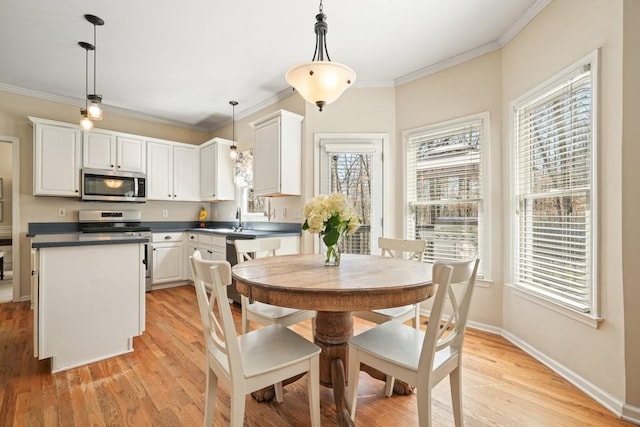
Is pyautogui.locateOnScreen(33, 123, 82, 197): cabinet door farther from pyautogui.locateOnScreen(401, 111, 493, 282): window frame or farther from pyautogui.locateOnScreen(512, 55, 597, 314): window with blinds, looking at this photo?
pyautogui.locateOnScreen(512, 55, 597, 314): window with blinds

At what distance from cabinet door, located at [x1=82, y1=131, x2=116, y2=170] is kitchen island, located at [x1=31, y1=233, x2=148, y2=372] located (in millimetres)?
1952

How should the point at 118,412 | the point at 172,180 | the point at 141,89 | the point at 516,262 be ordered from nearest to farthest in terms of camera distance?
the point at 118,412
the point at 516,262
the point at 141,89
the point at 172,180

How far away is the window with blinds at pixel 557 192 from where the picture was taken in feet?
6.33

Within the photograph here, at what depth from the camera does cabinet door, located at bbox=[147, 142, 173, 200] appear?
456 centimetres

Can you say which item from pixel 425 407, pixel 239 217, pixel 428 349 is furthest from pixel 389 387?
pixel 239 217

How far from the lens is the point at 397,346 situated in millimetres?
1418

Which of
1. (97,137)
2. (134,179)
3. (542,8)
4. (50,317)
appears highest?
(542,8)

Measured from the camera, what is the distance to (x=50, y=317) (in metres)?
2.11

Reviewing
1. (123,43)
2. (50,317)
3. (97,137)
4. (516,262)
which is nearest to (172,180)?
(97,137)

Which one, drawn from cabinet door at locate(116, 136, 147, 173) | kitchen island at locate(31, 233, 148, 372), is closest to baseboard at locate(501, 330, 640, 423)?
kitchen island at locate(31, 233, 148, 372)

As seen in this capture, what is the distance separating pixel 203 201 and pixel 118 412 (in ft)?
12.7

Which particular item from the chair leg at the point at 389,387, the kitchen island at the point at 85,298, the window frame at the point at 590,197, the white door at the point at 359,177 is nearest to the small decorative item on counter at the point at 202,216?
the white door at the point at 359,177

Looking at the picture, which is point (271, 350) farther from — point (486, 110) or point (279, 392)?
point (486, 110)

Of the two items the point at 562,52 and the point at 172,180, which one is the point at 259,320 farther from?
the point at 172,180
